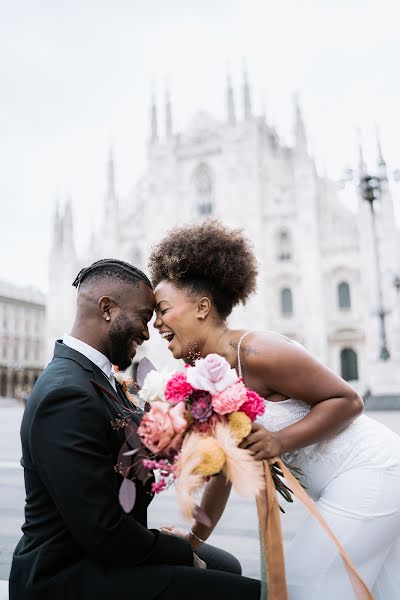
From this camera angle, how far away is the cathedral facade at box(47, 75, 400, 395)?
2744cm

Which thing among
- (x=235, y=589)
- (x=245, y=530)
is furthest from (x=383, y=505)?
(x=245, y=530)

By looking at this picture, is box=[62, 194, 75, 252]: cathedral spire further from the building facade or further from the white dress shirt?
the white dress shirt

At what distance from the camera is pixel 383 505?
1.66m

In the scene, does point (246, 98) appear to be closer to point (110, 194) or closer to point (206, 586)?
point (110, 194)

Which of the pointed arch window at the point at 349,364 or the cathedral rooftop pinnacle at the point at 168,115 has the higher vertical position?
the cathedral rooftop pinnacle at the point at 168,115

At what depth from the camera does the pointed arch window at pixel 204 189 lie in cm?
3297

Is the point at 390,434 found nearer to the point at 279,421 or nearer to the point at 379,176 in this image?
the point at 279,421

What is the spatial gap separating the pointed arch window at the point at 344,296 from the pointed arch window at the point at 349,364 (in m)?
2.36

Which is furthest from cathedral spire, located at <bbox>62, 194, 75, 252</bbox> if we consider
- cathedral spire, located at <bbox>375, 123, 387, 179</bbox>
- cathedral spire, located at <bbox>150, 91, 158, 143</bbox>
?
cathedral spire, located at <bbox>375, 123, 387, 179</bbox>

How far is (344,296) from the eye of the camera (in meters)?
28.6

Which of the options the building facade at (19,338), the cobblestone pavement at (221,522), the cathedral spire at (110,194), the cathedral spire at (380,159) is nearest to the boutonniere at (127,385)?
the cobblestone pavement at (221,522)

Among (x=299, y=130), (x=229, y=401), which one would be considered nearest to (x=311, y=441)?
(x=229, y=401)

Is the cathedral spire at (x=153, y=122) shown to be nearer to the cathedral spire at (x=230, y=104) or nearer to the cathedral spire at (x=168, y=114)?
the cathedral spire at (x=168, y=114)

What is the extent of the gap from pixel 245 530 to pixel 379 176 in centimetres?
1335
